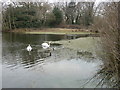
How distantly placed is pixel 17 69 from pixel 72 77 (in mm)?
2707

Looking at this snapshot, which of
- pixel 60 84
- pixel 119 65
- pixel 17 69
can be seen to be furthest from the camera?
pixel 17 69

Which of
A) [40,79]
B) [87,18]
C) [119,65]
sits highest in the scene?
[87,18]

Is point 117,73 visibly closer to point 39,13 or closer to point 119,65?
point 119,65

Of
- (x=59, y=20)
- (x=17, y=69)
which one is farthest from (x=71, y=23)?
(x=17, y=69)

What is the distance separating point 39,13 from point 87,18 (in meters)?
9.20

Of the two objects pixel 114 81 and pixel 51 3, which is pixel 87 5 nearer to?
pixel 51 3

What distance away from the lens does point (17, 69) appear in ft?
27.8

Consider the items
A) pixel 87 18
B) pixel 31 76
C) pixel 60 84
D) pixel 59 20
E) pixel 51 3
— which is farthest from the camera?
pixel 51 3

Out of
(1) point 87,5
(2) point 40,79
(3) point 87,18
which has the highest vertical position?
(1) point 87,5

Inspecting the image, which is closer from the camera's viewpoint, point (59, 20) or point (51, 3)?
point (59, 20)

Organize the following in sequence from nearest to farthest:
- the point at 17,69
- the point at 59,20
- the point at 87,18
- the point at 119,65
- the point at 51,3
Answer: the point at 119,65
the point at 17,69
the point at 87,18
the point at 59,20
the point at 51,3

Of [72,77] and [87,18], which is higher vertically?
[87,18]

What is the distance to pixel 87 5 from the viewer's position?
36625mm

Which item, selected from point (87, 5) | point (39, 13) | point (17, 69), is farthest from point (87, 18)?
point (17, 69)
